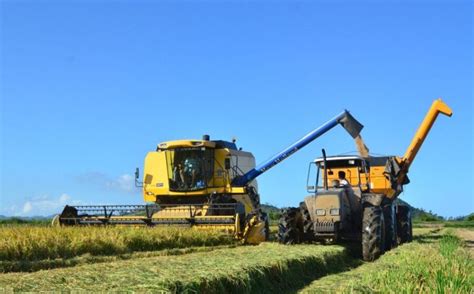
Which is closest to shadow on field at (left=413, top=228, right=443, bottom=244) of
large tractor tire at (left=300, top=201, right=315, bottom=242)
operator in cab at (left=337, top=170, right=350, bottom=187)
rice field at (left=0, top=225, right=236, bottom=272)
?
operator in cab at (left=337, top=170, right=350, bottom=187)

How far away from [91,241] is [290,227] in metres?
4.42

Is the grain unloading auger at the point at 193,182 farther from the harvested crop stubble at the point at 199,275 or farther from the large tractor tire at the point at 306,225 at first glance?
the harvested crop stubble at the point at 199,275

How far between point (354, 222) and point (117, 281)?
8.33m

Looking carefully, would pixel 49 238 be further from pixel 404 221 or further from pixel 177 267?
pixel 404 221

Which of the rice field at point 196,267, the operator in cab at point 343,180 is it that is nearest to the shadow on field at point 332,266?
the rice field at point 196,267

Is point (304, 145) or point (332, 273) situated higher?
point (304, 145)

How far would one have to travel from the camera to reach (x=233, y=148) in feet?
63.1

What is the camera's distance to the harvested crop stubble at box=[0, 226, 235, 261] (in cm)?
1029

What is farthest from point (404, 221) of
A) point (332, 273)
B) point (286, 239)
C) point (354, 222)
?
point (332, 273)

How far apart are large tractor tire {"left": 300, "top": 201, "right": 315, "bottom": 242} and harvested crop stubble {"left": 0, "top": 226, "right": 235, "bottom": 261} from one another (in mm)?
1776

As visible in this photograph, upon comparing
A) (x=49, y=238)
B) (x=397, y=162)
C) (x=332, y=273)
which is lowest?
(x=332, y=273)

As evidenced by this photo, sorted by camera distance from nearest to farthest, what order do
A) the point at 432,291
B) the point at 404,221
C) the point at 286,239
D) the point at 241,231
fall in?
the point at 432,291 → the point at 286,239 → the point at 241,231 → the point at 404,221

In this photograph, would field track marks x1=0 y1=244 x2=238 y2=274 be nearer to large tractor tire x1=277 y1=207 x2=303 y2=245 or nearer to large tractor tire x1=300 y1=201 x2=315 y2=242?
large tractor tire x1=277 y1=207 x2=303 y2=245

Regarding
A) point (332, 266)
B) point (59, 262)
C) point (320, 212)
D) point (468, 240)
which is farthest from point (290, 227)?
point (468, 240)
